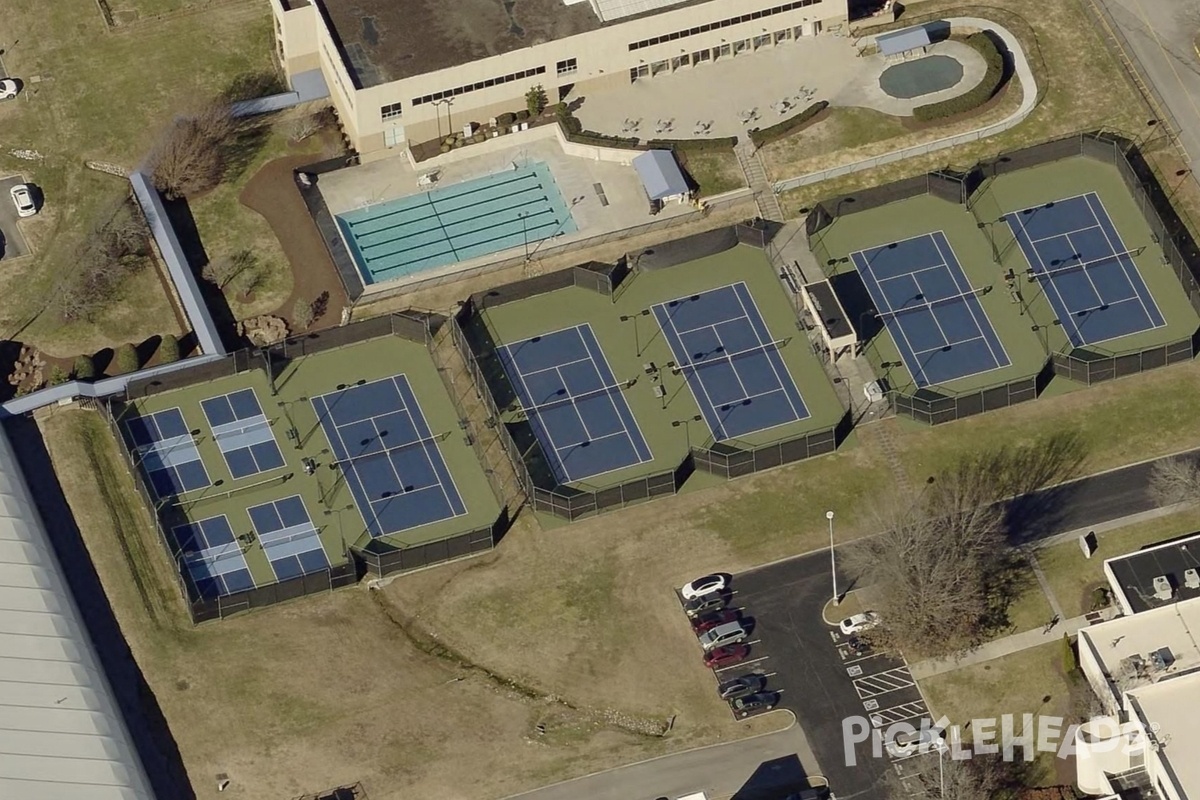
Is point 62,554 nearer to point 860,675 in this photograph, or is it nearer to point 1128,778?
point 860,675

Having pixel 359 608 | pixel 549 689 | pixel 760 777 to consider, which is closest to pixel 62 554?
pixel 359 608

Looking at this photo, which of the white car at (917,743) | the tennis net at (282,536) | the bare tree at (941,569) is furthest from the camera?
the tennis net at (282,536)

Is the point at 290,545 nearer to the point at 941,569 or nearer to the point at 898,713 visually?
the point at 898,713

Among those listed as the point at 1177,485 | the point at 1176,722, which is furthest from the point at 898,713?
the point at 1177,485

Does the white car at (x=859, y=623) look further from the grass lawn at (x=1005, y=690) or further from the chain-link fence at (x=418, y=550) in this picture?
the chain-link fence at (x=418, y=550)

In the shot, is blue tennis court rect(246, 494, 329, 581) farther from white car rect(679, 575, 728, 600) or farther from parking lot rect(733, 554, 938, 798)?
parking lot rect(733, 554, 938, 798)

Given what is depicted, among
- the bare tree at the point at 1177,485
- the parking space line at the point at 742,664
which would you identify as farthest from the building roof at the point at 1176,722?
the parking space line at the point at 742,664
